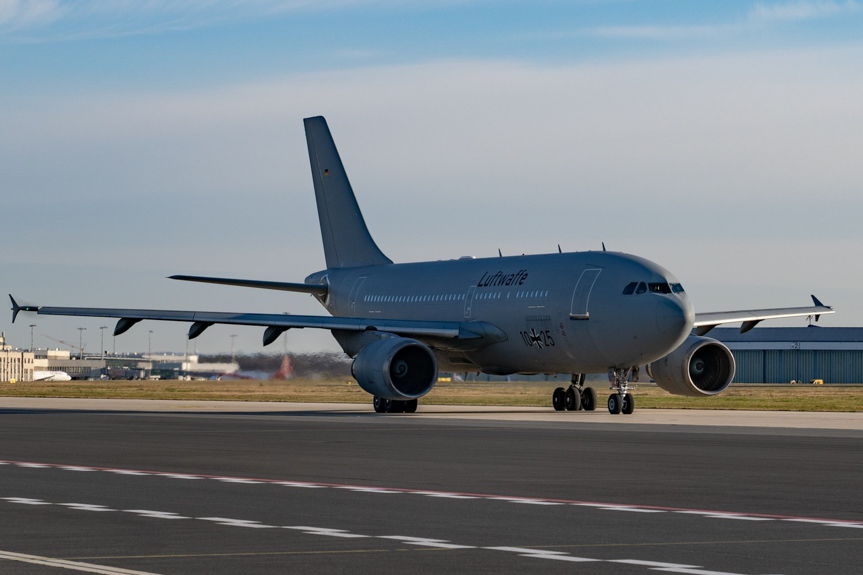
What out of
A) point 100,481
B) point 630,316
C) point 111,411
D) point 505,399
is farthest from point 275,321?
point 100,481

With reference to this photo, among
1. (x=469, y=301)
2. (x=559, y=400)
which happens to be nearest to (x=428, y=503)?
(x=559, y=400)

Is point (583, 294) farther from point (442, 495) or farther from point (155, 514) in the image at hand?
point (155, 514)

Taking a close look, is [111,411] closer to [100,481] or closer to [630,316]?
[630,316]

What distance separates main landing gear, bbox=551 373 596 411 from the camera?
155 ft

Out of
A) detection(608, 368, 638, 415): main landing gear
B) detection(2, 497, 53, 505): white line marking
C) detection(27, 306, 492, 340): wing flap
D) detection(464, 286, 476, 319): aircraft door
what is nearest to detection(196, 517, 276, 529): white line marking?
detection(2, 497, 53, 505): white line marking

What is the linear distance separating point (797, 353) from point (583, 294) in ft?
314

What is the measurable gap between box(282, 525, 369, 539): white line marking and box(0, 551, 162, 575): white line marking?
2565mm

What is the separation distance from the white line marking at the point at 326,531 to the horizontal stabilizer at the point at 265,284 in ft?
119

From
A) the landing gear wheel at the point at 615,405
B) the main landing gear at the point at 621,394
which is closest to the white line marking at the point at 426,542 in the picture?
the main landing gear at the point at 621,394

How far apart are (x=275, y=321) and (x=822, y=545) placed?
116 ft

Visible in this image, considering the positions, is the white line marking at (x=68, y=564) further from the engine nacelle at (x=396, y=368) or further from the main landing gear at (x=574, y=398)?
the main landing gear at (x=574, y=398)

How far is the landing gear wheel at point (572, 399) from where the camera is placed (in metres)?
47.3

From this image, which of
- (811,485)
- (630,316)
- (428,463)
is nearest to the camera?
(811,485)

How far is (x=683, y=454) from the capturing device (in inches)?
965
